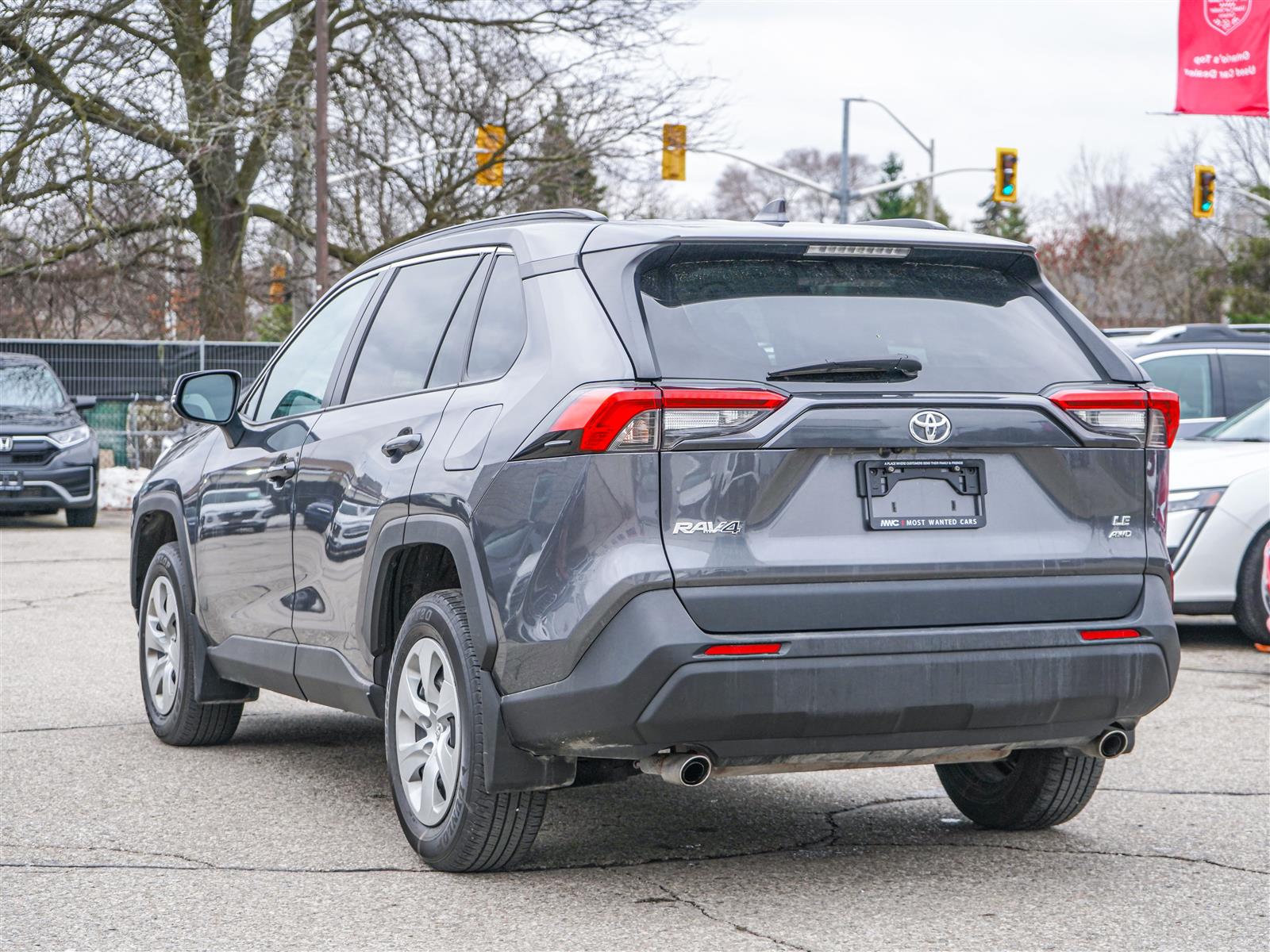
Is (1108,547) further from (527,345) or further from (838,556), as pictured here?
(527,345)

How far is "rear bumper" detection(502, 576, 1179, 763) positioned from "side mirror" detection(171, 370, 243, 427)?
2541 millimetres

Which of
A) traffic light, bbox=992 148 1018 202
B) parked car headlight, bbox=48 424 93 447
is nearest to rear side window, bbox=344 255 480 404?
parked car headlight, bbox=48 424 93 447

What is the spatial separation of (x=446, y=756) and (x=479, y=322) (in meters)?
1.25

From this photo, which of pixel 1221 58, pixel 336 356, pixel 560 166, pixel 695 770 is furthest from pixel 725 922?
pixel 560 166

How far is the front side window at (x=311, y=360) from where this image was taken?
5.96 meters

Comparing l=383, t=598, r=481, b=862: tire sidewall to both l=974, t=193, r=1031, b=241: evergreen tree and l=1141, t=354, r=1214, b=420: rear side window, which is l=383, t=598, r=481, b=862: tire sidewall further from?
l=974, t=193, r=1031, b=241: evergreen tree

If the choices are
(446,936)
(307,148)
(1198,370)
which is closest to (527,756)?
(446,936)

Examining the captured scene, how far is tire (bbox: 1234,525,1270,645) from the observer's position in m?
9.76

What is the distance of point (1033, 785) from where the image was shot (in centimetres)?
528

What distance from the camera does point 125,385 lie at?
24.5 meters

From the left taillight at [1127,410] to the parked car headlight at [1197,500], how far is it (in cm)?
534

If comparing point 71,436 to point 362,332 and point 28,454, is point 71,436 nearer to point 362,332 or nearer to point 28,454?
point 28,454

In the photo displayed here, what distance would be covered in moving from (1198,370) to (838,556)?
30.3ft

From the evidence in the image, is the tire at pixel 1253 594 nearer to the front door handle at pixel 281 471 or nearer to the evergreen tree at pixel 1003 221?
the front door handle at pixel 281 471
